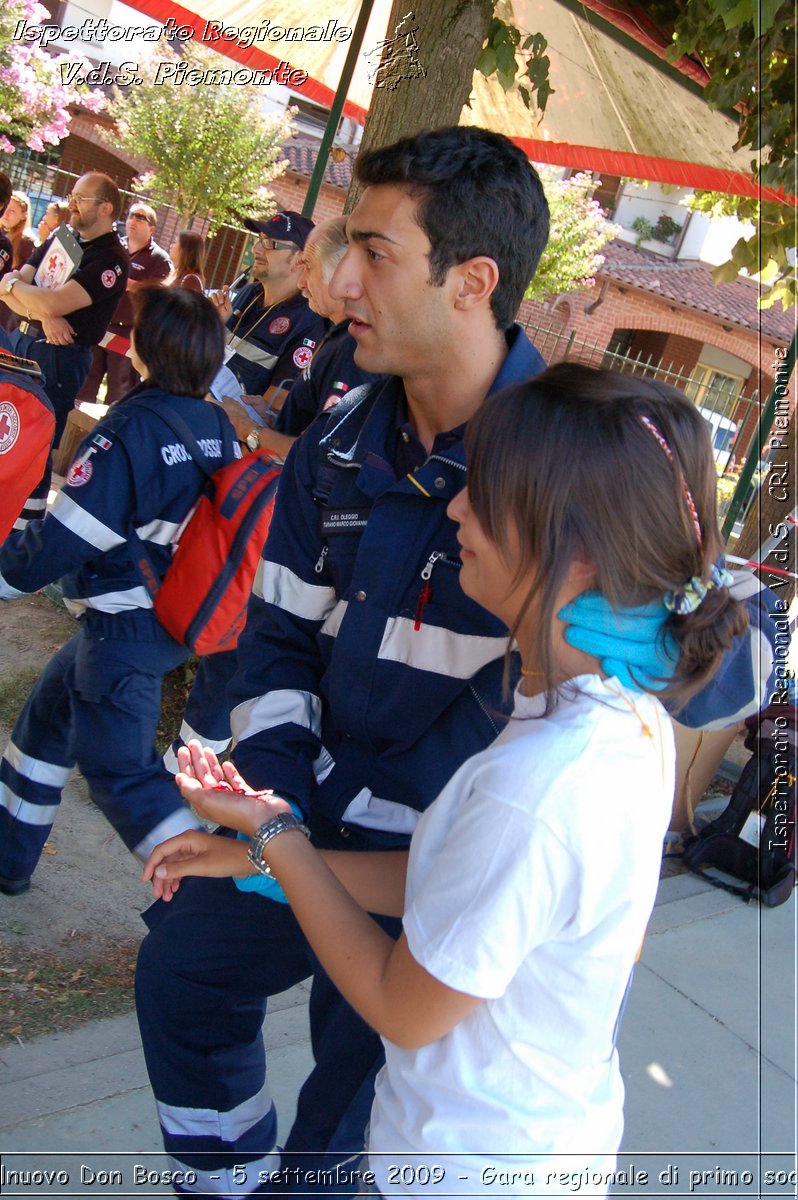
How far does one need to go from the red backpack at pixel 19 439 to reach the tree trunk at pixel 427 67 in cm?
184

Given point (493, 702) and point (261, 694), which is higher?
point (493, 702)

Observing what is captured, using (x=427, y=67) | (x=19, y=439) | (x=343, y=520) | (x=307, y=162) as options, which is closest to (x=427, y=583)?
(x=343, y=520)

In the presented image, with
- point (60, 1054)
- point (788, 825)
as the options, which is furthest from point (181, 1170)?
point (788, 825)

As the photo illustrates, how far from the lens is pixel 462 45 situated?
4273 mm

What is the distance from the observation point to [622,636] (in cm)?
149

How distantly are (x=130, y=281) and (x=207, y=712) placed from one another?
643 cm

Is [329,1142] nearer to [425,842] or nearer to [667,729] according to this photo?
[425,842]

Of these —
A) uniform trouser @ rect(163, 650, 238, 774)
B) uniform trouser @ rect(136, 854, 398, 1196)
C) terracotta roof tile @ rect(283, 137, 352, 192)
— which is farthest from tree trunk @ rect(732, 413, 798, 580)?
terracotta roof tile @ rect(283, 137, 352, 192)

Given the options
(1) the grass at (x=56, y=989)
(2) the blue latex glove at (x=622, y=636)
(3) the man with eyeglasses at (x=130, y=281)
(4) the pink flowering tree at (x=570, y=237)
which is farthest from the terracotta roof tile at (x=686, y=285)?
(2) the blue latex glove at (x=622, y=636)

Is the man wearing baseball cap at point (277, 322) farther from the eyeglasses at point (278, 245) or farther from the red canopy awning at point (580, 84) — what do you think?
the red canopy awning at point (580, 84)

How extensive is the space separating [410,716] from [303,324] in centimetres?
340

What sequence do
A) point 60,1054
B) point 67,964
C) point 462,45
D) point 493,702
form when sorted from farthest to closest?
1. point 462,45
2. point 67,964
3. point 60,1054
4. point 493,702

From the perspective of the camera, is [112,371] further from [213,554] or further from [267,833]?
[267,833]

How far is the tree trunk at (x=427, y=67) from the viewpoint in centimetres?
424
